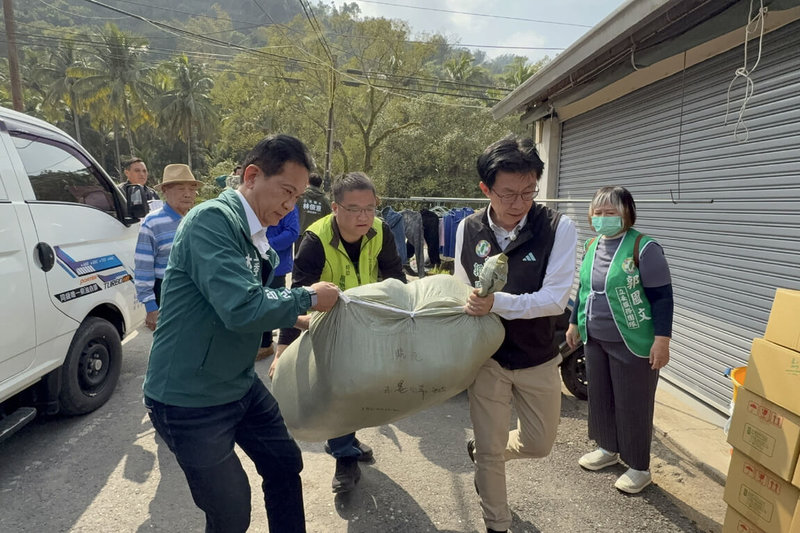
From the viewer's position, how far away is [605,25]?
3738 millimetres

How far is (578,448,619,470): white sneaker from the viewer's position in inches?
111

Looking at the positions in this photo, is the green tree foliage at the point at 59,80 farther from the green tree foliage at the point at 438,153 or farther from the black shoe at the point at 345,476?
the black shoe at the point at 345,476

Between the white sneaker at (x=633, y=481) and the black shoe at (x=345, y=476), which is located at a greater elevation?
the black shoe at (x=345, y=476)

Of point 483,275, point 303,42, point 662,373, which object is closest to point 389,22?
point 303,42

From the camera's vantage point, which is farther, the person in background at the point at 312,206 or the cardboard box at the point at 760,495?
Result: the person in background at the point at 312,206

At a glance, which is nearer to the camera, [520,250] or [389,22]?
[520,250]

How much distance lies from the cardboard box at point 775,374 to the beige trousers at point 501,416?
2.69 ft

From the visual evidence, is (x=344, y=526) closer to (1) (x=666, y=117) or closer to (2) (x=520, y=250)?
(2) (x=520, y=250)

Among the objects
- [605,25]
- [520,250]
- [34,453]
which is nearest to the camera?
[520,250]

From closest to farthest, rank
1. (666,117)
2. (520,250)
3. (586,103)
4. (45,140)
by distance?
(520,250) < (45,140) < (666,117) < (586,103)

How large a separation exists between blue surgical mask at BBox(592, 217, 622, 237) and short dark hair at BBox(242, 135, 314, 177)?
1.89m

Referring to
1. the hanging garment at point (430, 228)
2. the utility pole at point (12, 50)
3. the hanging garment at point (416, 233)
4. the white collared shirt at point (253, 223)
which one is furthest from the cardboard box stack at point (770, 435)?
the utility pole at point (12, 50)

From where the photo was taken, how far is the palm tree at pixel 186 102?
3634 cm

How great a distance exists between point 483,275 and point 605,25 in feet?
10.6
